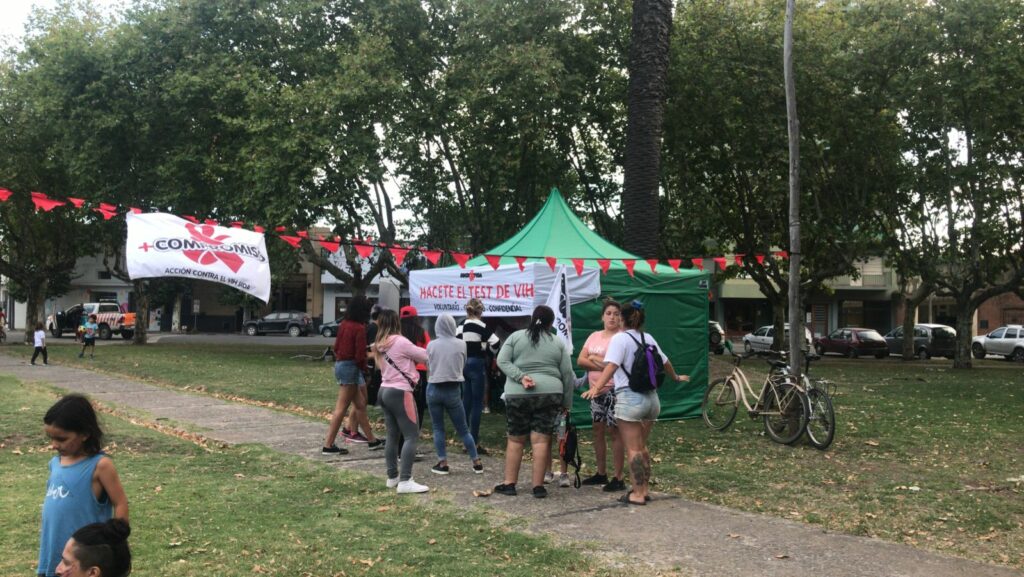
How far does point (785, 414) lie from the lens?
10.0 m

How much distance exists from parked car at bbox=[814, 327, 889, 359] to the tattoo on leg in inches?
1277

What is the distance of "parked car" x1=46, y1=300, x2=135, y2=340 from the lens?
41.5m

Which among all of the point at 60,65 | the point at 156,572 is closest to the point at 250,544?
the point at 156,572

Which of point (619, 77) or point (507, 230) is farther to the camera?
point (507, 230)

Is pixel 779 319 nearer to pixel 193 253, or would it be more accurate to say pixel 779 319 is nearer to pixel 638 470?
pixel 638 470

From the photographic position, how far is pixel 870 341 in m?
37.2

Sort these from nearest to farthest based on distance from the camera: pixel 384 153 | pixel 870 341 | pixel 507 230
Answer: pixel 384 153, pixel 507 230, pixel 870 341

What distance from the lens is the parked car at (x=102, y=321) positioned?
41469mm

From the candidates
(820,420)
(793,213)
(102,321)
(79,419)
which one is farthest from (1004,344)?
(102,321)

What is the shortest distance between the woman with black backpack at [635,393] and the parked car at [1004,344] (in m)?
33.8

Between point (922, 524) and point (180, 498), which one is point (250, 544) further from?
point (922, 524)

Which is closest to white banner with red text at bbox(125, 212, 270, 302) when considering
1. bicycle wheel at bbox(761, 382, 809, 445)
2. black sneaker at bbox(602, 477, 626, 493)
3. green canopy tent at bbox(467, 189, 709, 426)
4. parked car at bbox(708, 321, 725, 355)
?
black sneaker at bbox(602, 477, 626, 493)

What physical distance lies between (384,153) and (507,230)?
5761 mm

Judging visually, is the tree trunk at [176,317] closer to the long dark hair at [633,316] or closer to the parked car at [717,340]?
the parked car at [717,340]
